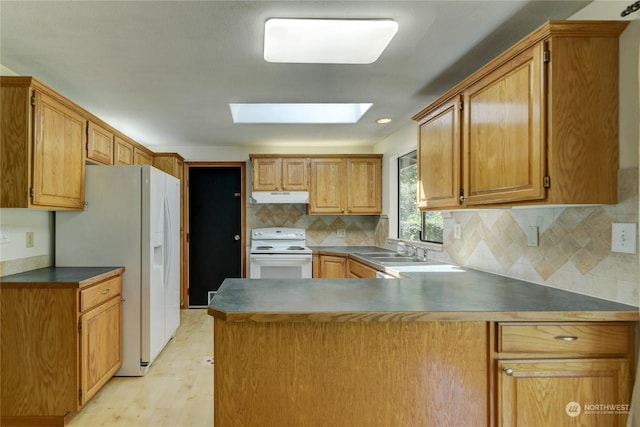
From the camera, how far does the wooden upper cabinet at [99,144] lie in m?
2.66

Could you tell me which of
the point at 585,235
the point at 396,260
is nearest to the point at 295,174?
the point at 396,260

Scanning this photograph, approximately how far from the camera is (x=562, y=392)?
1.33 metres

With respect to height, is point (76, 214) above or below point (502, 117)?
below

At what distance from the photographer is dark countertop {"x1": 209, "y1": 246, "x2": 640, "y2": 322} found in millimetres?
1279

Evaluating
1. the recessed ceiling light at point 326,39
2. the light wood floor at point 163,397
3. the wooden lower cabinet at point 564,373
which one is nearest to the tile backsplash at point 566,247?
the wooden lower cabinet at point 564,373

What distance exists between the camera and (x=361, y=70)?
2.21 meters

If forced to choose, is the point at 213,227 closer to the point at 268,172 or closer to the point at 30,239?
the point at 268,172

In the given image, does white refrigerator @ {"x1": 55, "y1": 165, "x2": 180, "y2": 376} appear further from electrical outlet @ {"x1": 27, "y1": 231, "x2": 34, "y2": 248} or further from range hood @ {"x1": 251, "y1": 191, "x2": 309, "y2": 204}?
range hood @ {"x1": 251, "y1": 191, "x2": 309, "y2": 204}

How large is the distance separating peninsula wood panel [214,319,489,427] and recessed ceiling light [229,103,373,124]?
8.41ft

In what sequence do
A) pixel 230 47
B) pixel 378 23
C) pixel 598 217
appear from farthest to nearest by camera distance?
pixel 230 47 → pixel 378 23 → pixel 598 217

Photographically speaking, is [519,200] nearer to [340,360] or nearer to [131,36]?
[340,360]

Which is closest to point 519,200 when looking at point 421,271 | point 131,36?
point 421,271

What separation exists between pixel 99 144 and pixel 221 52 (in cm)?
158

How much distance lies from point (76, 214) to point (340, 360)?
7.91 feet
